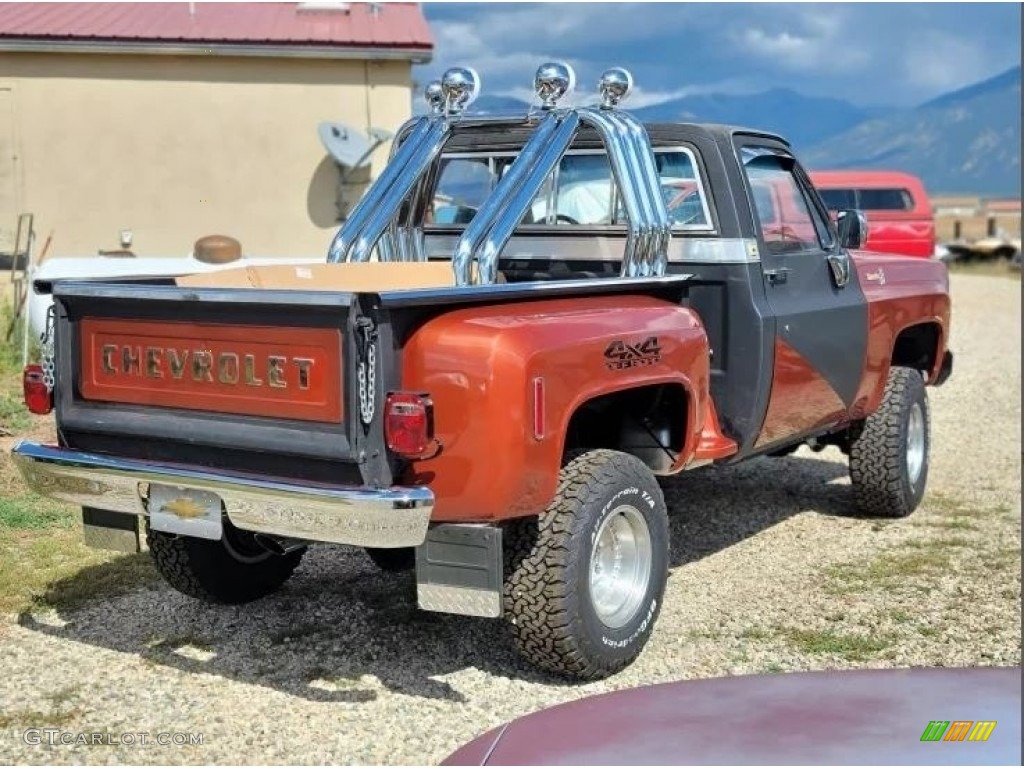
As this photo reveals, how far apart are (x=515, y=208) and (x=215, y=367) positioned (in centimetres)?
135

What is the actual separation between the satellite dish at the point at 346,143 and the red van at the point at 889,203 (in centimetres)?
829

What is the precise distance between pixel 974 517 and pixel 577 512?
12.0 feet

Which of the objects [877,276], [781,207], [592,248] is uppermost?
[781,207]

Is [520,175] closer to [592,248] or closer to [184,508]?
[592,248]

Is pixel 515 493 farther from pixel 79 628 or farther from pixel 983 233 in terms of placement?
pixel 983 233

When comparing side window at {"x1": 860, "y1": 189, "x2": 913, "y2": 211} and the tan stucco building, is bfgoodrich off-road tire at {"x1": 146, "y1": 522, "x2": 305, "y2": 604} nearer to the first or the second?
the tan stucco building

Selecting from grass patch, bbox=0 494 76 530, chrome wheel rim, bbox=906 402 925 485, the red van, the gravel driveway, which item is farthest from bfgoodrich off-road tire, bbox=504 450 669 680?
the red van

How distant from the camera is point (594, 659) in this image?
429 cm

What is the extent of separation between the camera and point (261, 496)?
3.91m

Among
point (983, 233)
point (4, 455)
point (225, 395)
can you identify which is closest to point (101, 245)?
point (4, 455)

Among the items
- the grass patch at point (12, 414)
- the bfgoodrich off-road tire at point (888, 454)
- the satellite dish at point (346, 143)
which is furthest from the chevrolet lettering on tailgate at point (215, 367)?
the satellite dish at point (346, 143)

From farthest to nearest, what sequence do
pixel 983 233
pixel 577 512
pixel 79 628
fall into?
pixel 983 233, pixel 79 628, pixel 577 512

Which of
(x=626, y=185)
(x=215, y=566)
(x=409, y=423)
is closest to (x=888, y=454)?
(x=626, y=185)

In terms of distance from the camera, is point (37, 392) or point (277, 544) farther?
point (277, 544)
